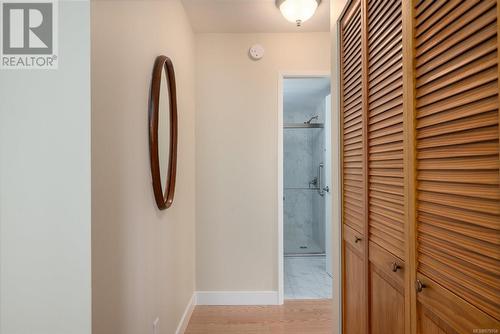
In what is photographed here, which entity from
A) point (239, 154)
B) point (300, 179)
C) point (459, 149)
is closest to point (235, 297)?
point (239, 154)

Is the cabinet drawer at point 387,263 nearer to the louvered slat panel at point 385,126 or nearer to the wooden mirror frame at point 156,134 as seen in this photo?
the louvered slat panel at point 385,126

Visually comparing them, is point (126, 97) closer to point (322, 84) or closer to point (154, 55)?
point (154, 55)

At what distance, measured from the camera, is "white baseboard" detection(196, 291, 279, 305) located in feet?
9.14

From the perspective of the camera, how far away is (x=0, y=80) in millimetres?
992

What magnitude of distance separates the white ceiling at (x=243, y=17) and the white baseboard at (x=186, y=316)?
229 cm

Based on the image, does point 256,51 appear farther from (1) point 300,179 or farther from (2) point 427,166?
(1) point 300,179

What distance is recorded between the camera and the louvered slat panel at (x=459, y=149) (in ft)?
2.09

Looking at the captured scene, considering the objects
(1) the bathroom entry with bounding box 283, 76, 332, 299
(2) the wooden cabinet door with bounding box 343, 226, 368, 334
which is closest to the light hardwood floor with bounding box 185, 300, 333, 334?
(2) the wooden cabinet door with bounding box 343, 226, 368, 334

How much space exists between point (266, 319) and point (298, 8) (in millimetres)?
2338

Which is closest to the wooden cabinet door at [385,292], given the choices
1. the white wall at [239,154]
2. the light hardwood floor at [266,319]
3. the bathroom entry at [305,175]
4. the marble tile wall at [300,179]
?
the light hardwood floor at [266,319]

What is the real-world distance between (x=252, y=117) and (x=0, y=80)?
1.99m

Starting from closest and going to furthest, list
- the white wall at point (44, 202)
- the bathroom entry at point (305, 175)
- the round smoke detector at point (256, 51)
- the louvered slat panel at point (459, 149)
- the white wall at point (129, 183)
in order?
1. the louvered slat panel at point (459, 149)
2. the white wall at point (44, 202)
3. the white wall at point (129, 183)
4. the round smoke detector at point (256, 51)
5. the bathroom entry at point (305, 175)

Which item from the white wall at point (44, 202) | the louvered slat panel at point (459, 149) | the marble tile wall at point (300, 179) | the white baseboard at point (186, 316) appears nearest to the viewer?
the louvered slat panel at point (459, 149)

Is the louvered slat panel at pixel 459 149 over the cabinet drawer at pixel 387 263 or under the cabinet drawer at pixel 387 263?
over
